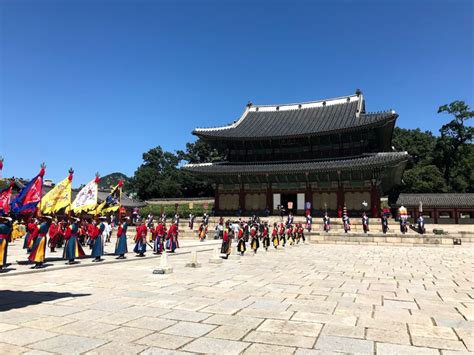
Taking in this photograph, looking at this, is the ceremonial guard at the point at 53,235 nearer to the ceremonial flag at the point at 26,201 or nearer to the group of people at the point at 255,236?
the group of people at the point at 255,236

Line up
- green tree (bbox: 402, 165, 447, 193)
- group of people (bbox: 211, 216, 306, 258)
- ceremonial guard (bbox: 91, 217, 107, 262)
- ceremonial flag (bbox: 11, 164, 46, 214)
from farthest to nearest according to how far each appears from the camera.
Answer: green tree (bbox: 402, 165, 447, 193) < group of people (bbox: 211, 216, 306, 258) < ceremonial guard (bbox: 91, 217, 107, 262) < ceremonial flag (bbox: 11, 164, 46, 214)

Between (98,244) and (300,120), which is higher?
(300,120)

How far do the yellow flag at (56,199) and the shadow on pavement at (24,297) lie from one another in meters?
5.40

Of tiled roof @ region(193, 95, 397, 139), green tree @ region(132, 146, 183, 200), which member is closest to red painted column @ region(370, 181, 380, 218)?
tiled roof @ region(193, 95, 397, 139)

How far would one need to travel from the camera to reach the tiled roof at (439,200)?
3781cm

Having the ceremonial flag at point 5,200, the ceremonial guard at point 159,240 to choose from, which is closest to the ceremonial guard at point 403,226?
the ceremonial guard at point 159,240

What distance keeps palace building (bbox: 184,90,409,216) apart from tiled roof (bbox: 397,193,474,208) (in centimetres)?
552

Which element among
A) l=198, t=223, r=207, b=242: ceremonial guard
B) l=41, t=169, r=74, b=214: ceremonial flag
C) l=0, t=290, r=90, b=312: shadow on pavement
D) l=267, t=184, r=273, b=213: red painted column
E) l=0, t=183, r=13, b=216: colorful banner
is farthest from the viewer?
l=267, t=184, r=273, b=213: red painted column

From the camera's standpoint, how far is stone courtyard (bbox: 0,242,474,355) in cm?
436

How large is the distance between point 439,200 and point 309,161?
630 inches

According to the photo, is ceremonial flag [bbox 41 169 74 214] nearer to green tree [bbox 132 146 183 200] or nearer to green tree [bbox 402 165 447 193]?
green tree [bbox 132 146 183 200]

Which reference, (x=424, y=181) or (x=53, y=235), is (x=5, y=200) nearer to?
(x=53, y=235)

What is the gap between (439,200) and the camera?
39125 mm

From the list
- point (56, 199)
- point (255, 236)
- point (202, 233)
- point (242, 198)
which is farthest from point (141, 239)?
point (242, 198)
